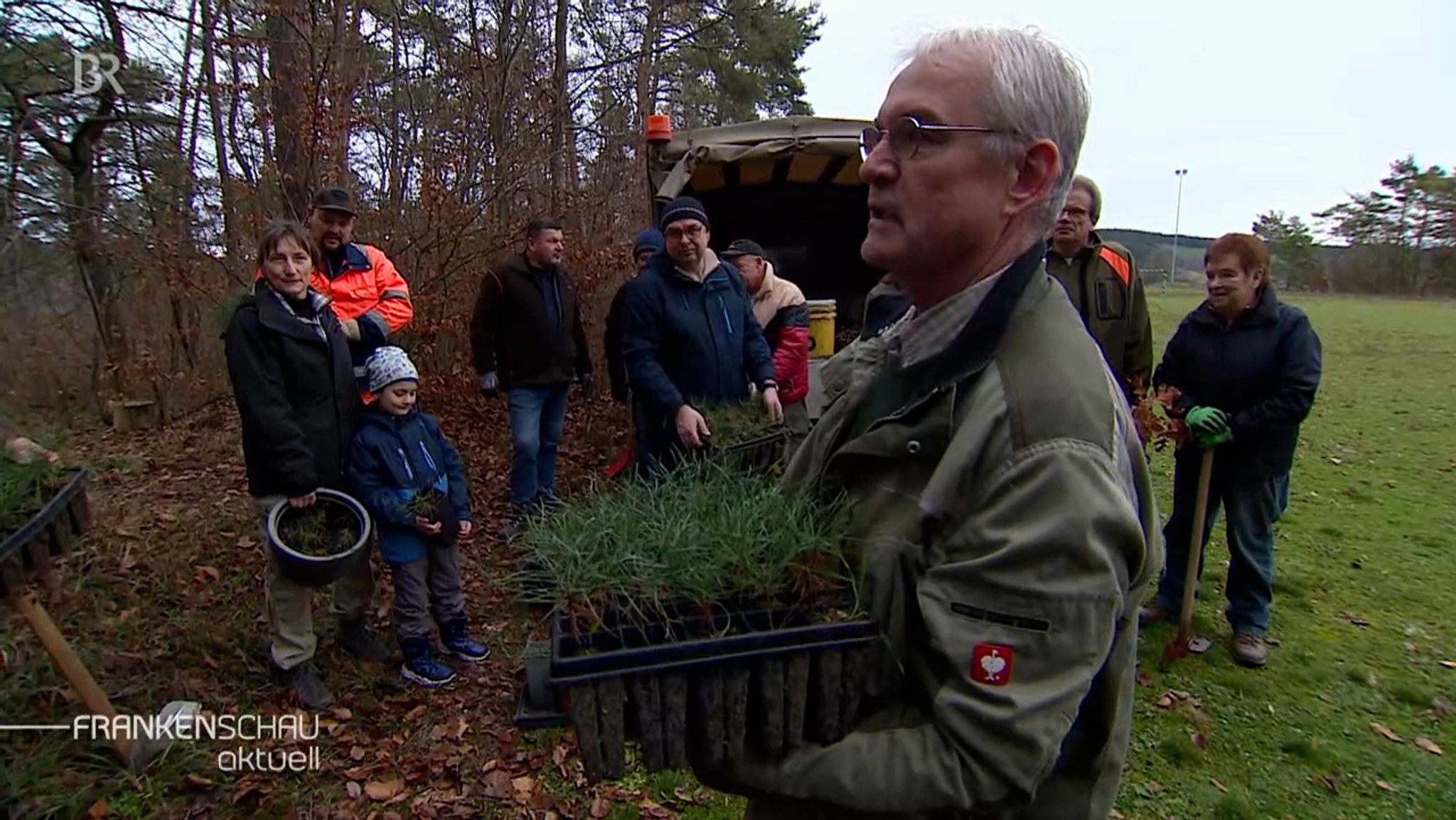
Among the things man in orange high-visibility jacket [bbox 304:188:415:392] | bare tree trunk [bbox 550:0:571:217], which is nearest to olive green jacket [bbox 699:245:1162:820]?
man in orange high-visibility jacket [bbox 304:188:415:392]

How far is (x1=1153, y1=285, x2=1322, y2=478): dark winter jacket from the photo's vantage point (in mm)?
3869

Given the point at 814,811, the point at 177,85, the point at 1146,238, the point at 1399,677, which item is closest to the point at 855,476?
the point at 814,811

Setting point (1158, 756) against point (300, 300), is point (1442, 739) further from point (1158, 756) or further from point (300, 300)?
point (300, 300)

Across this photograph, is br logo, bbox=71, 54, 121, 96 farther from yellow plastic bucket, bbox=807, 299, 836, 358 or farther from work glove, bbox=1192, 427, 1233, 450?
work glove, bbox=1192, 427, 1233, 450

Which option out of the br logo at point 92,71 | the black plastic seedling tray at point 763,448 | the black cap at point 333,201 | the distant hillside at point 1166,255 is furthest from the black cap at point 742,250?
the distant hillside at point 1166,255

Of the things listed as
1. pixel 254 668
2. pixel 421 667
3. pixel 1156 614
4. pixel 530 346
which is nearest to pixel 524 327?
pixel 530 346

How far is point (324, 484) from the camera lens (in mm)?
3768

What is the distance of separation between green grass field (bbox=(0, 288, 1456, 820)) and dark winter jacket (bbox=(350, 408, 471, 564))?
745 mm

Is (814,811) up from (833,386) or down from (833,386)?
down

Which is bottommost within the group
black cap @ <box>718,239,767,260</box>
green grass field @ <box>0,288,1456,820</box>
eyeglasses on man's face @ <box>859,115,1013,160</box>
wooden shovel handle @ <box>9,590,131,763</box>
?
green grass field @ <box>0,288,1456,820</box>

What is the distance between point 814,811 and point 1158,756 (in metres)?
2.87

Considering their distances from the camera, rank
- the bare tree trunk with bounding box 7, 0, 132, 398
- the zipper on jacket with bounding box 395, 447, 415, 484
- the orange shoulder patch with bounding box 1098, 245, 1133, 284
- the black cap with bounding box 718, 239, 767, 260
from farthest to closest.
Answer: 1. the bare tree trunk with bounding box 7, 0, 132, 398
2. the black cap with bounding box 718, 239, 767, 260
3. the orange shoulder patch with bounding box 1098, 245, 1133, 284
4. the zipper on jacket with bounding box 395, 447, 415, 484

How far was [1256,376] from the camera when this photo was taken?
397 centimetres

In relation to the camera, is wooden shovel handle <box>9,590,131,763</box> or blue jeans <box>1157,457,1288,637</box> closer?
wooden shovel handle <box>9,590,131,763</box>
